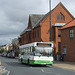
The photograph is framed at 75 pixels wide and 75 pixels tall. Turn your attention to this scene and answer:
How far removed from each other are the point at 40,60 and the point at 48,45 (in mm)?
2126

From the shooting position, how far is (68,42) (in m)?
32.7

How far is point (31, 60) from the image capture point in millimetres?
21656

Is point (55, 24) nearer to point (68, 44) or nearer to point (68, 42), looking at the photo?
point (68, 42)

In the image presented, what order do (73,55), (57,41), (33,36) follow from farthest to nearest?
(33,36) → (57,41) → (73,55)

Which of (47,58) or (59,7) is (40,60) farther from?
(59,7)

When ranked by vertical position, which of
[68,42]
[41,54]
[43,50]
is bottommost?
[41,54]

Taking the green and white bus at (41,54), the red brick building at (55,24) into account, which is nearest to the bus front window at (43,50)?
the green and white bus at (41,54)

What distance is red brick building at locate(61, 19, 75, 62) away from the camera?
31141mm

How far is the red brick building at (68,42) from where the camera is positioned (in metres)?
31.1

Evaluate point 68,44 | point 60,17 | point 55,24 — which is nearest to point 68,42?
point 68,44

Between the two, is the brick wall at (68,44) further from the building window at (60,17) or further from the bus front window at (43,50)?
the building window at (60,17)

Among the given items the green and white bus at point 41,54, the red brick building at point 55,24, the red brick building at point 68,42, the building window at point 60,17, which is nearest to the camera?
the green and white bus at point 41,54

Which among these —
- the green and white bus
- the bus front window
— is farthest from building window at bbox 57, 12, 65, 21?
the bus front window

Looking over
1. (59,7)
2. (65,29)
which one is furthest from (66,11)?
(65,29)
